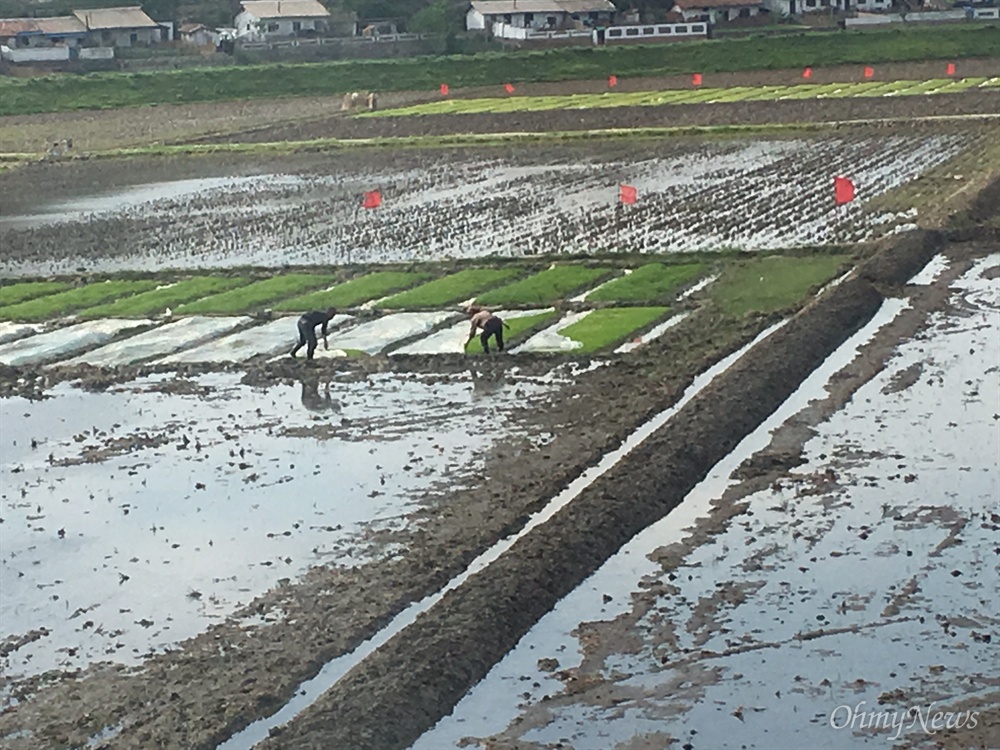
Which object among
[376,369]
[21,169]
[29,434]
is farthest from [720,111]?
[29,434]

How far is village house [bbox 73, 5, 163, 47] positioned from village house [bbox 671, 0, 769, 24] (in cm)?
2171

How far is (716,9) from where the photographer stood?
71.7 m

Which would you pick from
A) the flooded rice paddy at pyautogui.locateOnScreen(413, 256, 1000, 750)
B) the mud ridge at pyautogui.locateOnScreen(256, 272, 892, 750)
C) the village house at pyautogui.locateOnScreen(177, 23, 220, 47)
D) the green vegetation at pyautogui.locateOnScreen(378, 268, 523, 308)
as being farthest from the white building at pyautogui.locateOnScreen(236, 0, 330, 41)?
the flooded rice paddy at pyautogui.locateOnScreen(413, 256, 1000, 750)

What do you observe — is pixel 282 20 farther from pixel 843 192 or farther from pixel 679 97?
pixel 843 192

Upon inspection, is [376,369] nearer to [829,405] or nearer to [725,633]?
[829,405]

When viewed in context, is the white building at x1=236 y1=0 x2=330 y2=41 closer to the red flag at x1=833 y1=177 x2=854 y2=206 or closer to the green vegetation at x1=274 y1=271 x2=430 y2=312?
the red flag at x1=833 y1=177 x2=854 y2=206

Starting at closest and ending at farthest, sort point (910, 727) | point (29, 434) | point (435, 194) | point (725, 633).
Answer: point (910, 727) < point (725, 633) < point (29, 434) < point (435, 194)

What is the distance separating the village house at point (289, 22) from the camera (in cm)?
7350

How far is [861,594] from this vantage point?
446 inches

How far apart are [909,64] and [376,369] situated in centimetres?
4061

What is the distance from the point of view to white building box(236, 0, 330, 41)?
241ft

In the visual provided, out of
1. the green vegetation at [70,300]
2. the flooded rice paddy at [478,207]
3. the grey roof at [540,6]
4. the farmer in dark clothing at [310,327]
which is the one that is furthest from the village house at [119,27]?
the farmer in dark clothing at [310,327]

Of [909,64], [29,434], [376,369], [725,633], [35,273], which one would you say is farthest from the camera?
[909,64]

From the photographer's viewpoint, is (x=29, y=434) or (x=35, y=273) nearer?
(x=29, y=434)
